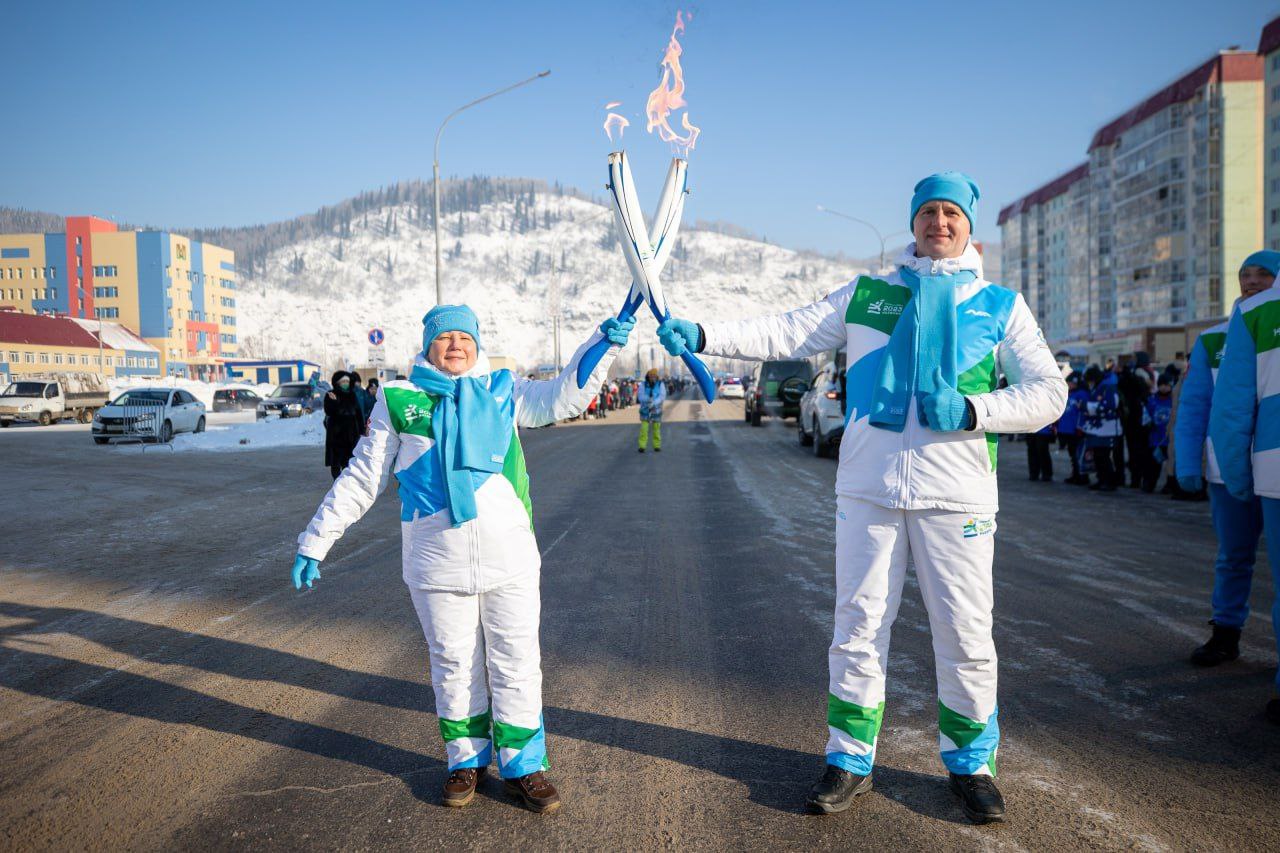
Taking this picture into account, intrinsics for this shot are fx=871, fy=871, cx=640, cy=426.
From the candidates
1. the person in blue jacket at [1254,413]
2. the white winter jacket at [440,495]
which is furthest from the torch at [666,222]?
the person in blue jacket at [1254,413]

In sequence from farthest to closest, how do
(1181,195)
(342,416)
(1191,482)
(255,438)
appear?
(1181,195), (255,438), (342,416), (1191,482)

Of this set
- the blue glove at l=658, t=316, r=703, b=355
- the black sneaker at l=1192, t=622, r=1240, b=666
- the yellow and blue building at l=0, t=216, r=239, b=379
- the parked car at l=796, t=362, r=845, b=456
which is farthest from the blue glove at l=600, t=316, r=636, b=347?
the yellow and blue building at l=0, t=216, r=239, b=379

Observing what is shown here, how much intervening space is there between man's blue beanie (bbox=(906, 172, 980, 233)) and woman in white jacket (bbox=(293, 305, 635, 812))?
4.27 feet

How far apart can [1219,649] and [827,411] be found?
13.5 metres

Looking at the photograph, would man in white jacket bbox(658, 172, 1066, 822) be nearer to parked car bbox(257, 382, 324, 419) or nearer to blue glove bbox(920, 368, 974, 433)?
blue glove bbox(920, 368, 974, 433)

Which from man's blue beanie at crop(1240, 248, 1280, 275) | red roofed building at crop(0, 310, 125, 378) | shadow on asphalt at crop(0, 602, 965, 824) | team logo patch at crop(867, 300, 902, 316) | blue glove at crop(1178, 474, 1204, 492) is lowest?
shadow on asphalt at crop(0, 602, 965, 824)

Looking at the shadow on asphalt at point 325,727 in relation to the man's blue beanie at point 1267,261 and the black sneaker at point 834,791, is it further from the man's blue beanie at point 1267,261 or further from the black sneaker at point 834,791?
the man's blue beanie at point 1267,261

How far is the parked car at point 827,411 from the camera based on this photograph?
57.7ft

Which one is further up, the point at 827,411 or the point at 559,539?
the point at 827,411

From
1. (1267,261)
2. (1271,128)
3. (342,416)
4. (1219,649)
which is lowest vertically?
(1219,649)

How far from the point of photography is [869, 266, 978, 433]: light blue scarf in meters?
3.27

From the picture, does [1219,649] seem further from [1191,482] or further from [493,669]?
[493,669]

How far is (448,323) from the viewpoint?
3.49m

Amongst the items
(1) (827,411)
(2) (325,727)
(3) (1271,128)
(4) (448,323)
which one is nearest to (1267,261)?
(4) (448,323)
